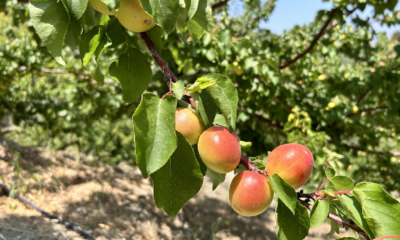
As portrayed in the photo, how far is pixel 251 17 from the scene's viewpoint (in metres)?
5.28

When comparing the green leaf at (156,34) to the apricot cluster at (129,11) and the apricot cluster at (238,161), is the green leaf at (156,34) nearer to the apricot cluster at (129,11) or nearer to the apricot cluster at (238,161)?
the apricot cluster at (129,11)

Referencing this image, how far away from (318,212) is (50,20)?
0.52 m

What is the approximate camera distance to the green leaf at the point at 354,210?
0.39 meters

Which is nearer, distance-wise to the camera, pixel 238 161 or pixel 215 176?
pixel 238 161

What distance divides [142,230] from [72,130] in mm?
1315

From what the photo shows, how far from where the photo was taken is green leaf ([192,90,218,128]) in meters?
0.44

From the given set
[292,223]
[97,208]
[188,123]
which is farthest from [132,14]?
[97,208]

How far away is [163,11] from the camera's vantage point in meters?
0.42

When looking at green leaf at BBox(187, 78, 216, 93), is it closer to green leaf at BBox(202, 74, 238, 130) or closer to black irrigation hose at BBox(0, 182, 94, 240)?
green leaf at BBox(202, 74, 238, 130)

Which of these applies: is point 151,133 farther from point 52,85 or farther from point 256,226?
point 52,85

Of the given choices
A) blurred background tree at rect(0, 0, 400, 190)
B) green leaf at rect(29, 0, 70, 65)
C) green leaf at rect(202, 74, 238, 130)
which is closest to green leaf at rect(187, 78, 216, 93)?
green leaf at rect(202, 74, 238, 130)

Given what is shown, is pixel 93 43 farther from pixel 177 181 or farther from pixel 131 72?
pixel 177 181

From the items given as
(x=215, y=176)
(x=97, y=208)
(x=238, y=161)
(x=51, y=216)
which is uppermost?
(x=238, y=161)

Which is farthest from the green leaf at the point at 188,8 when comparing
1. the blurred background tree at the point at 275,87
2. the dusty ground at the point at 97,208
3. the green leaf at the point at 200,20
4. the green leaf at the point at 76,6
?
the dusty ground at the point at 97,208
